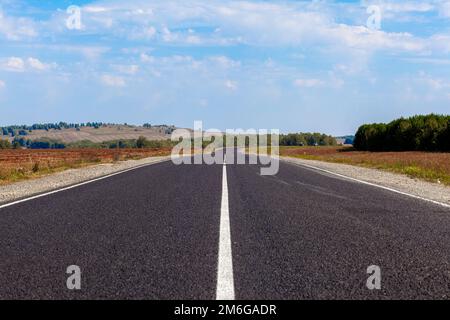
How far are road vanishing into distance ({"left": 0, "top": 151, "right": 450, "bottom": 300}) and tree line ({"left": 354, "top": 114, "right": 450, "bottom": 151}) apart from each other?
66526 millimetres

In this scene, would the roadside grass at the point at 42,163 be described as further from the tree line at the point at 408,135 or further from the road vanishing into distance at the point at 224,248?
the tree line at the point at 408,135

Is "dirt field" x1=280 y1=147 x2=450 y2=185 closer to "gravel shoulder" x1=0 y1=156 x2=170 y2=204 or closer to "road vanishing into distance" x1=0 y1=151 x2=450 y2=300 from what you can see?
"road vanishing into distance" x1=0 y1=151 x2=450 y2=300

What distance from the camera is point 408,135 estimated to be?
8156 cm

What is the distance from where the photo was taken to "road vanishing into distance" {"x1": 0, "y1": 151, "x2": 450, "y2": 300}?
430cm

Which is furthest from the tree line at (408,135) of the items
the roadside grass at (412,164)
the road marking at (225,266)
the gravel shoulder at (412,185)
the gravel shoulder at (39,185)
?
the road marking at (225,266)

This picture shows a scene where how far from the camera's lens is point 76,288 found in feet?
14.1

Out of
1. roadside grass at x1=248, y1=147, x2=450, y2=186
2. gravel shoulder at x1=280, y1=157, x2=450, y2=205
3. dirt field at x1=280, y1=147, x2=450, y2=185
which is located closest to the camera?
gravel shoulder at x1=280, y1=157, x2=450, y2=205

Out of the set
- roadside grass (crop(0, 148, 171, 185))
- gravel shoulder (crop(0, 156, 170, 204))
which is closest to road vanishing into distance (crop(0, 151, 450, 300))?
gravel shoulder (crop(0, 156, 170, 204))

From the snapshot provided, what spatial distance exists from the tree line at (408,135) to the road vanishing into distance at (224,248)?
2619 inches

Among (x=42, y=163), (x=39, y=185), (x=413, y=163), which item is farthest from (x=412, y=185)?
(x=42, y=163)

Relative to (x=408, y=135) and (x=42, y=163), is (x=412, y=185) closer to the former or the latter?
(x=42, y=163)

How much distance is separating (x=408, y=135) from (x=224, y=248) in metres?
81.9
